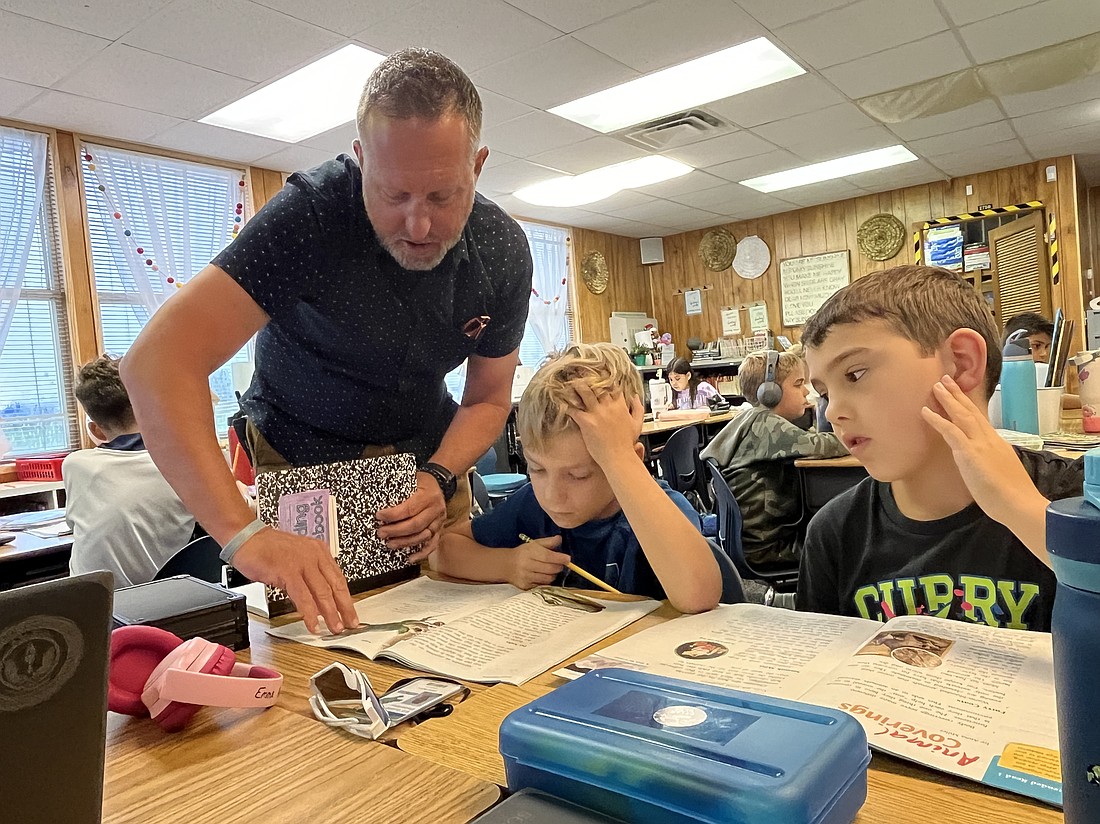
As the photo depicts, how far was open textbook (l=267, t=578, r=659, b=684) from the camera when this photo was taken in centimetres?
85

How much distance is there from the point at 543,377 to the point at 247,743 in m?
0.76

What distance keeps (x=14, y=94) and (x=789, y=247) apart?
6.57 metres

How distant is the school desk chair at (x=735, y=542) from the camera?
2809 mm

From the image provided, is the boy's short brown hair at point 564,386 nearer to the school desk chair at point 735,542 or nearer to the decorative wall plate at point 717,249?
the school desk chair at point 735,542

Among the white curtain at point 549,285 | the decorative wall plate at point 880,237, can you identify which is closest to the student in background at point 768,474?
the white curtain at point 549,285

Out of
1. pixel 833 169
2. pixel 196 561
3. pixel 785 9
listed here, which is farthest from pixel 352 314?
pixel 833 169

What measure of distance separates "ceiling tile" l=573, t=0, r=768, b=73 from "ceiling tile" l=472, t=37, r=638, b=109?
9 cm

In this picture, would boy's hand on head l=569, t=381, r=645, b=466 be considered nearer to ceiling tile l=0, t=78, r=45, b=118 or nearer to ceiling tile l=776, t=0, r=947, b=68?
ceiling tile l=776, t=0, r=947, b=68

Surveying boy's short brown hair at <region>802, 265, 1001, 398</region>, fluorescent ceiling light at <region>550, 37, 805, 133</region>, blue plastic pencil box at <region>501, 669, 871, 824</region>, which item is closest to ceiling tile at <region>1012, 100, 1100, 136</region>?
fluorescent ceiling light at <region>550, 37, 805, 133</region>

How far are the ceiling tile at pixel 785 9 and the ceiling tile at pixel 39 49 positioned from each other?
9.07 feet

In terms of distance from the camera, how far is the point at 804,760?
0.43 meters

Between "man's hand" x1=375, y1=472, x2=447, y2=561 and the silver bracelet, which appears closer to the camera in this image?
the silver bracelet

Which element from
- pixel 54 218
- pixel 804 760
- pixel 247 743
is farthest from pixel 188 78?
pixel 804 760

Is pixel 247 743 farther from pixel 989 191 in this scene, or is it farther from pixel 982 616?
pixel 989 191
